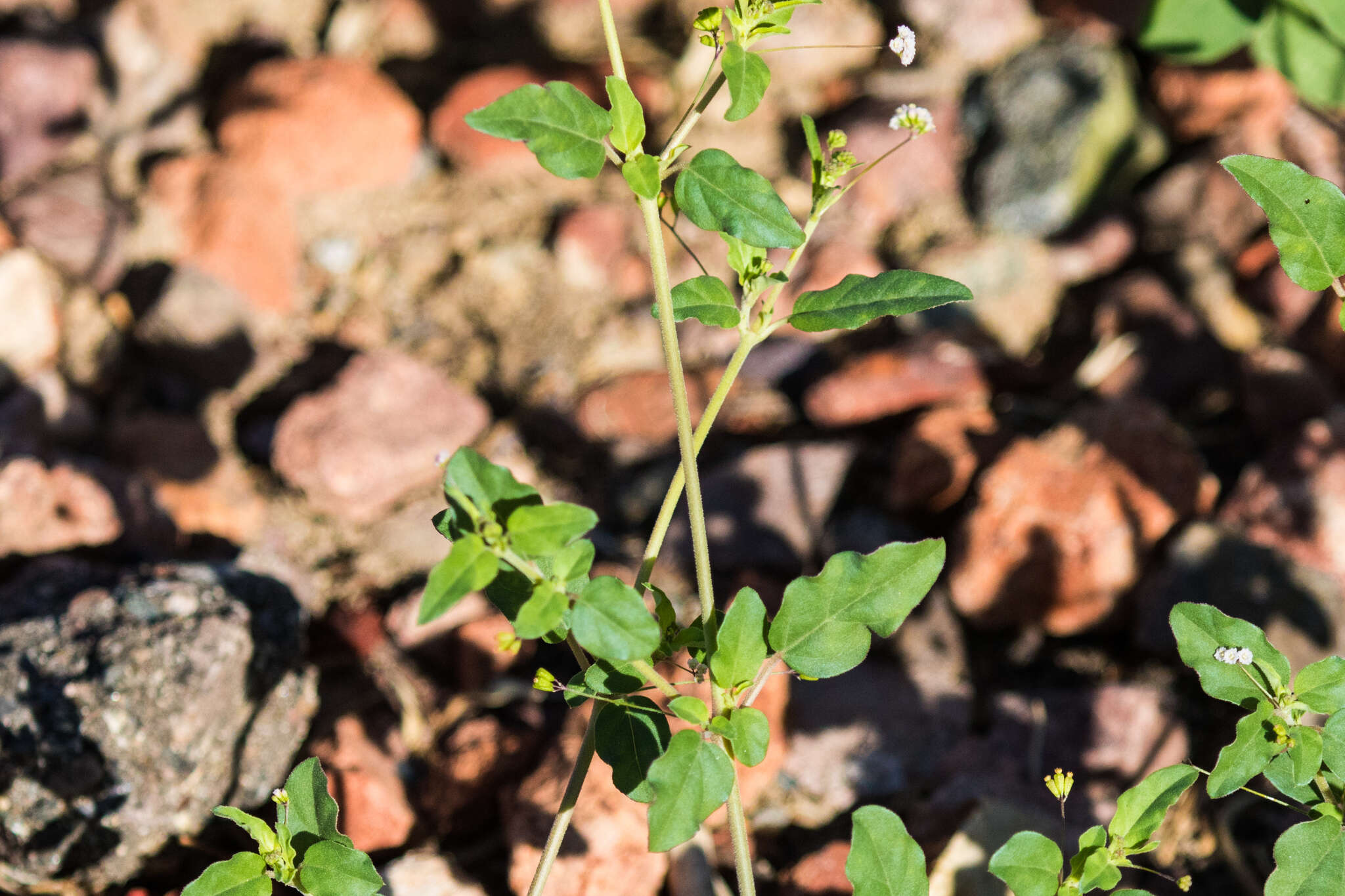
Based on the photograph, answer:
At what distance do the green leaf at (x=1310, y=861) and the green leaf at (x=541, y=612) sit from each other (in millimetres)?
1060

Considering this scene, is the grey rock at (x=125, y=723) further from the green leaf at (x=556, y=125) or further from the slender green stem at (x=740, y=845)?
the green leaf at (x=556, y=125)

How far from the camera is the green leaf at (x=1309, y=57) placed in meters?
2.83

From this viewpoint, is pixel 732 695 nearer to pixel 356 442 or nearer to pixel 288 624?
pixel 288 624

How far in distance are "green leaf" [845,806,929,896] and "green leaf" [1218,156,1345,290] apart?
984 millimetres

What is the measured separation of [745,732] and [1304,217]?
3.54 ft

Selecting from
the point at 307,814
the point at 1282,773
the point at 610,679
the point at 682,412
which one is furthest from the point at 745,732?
the point at 1282,773

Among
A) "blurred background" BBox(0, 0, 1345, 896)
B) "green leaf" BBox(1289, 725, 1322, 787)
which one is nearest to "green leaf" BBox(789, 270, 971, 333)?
"green leaf" BBox(1289, 725, 1322, 787)

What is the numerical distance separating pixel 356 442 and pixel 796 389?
141 centimetres

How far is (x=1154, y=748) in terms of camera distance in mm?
2438

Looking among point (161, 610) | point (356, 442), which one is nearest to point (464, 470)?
point (161, 610)

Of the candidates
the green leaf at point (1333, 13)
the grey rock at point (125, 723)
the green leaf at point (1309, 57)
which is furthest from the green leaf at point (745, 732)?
the green leaf at point (1309, 57)

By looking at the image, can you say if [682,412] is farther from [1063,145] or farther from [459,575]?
[1063,145]

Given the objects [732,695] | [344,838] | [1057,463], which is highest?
[732,695]

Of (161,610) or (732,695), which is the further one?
(161,610)
